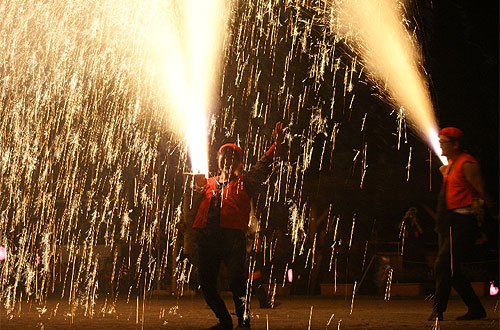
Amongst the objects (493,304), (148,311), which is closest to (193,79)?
(148,311)

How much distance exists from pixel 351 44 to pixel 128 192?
5880mm

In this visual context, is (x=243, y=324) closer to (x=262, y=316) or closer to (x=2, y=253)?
(x=262, y=316)

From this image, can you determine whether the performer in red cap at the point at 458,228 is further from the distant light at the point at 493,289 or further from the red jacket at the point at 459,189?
the distant light at the point at 493,289

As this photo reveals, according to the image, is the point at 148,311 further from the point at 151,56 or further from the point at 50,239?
the point at 50,239

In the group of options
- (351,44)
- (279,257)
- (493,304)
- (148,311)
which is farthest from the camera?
(279,257)

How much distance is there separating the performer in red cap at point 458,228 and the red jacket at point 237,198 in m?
1.88

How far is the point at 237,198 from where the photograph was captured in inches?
259

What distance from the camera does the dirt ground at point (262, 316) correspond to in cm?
716

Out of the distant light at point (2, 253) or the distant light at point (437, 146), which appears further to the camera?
the distant light at point (2, 253)

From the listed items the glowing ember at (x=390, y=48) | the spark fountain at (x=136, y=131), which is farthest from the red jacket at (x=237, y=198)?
the spark fountain at (x=136, y=131)

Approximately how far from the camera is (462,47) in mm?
14094

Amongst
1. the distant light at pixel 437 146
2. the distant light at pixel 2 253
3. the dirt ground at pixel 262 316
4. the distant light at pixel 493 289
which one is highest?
the distant light at pixel 437 146

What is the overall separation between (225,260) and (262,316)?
2.03 meters

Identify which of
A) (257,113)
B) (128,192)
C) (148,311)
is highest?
(257,113)
